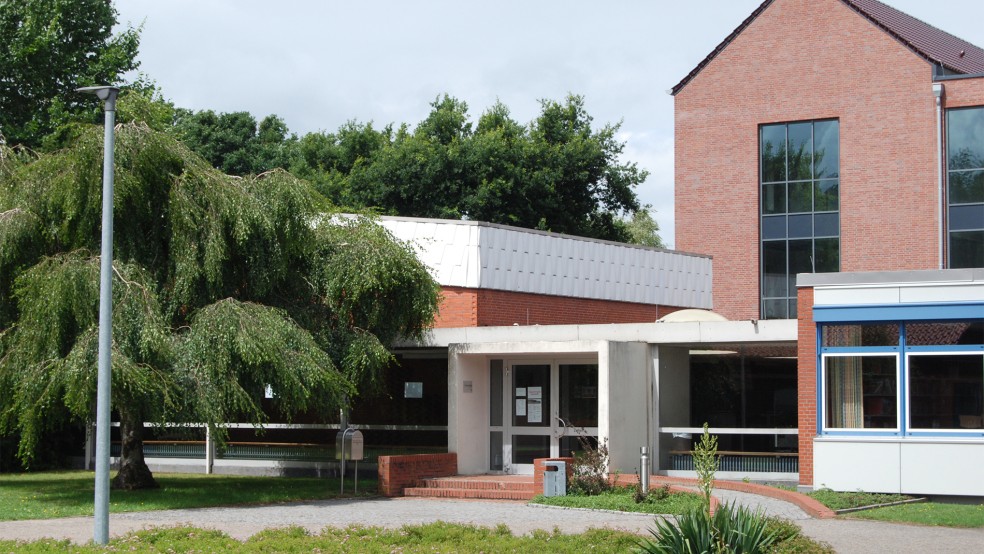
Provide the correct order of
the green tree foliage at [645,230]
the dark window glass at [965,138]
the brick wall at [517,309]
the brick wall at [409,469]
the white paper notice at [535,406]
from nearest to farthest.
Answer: the brick wall at [409,469], the white paper notice at [535,406], the brick wall at [517,309], the dark window glass at [965,138], the green tree foliage at [645,230]

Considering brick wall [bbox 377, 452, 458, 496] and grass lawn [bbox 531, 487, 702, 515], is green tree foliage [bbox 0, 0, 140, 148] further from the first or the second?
grass lawn [bbox 531, 487, 702, 515]

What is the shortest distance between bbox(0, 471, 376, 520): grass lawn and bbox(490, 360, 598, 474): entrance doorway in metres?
2.72

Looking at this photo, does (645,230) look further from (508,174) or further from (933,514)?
(933,514)

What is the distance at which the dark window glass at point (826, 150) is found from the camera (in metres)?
38.8

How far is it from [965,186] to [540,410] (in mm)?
19542

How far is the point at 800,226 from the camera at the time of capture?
130 ft

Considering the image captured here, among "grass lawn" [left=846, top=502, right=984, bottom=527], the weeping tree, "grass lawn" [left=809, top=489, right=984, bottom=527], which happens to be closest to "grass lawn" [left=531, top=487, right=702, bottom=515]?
"grass lawn" [left=809, top=489, right=984, bottom=527]

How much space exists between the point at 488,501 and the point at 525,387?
366 centimetres

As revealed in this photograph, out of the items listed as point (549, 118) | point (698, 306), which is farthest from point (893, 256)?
point (549, 118)

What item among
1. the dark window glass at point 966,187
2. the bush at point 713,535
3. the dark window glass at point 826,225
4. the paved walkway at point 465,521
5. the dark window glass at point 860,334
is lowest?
the paved walkway at point 465,521

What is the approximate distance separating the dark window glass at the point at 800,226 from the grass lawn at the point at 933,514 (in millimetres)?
21618

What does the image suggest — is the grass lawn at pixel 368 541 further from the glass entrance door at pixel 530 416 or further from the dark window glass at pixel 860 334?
the glass entrance door at pixel 530 416

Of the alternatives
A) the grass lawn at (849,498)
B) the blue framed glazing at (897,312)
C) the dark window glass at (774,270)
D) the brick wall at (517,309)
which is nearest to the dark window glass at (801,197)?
the dark window glass at (774,270)

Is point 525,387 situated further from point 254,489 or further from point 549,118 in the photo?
point 549,118
